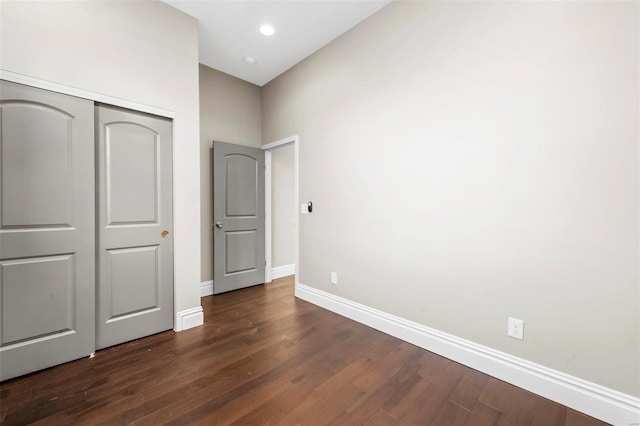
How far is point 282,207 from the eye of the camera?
4383 mm

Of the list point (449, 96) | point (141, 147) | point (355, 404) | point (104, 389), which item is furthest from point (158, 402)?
point (449, 96)

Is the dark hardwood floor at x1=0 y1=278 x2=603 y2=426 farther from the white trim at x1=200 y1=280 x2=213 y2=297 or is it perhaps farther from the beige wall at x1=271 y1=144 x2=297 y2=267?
the beige wall at x1=271 y1=144 x2=297 y2=267

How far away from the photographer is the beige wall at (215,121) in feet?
11.5

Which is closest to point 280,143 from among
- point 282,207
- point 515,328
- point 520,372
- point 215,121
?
point 215,121

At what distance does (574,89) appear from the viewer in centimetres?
155

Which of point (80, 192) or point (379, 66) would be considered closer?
point (80, 192)

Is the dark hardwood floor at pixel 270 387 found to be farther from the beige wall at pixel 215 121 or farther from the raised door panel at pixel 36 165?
the beige wall at pixel 215 121

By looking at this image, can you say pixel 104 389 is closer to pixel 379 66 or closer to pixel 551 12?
pixel 379 66

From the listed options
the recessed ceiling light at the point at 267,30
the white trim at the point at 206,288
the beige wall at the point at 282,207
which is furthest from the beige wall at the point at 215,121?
the recessed ceiling light at the point at 267,30

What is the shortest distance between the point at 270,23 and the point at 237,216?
2346 millimetres

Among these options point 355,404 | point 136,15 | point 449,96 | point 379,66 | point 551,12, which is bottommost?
point 355,404

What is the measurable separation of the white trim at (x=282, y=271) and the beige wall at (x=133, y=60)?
5.49 ft

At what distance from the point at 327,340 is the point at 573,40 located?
2723 millimetres

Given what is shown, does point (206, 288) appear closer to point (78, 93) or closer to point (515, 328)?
point (78, 93)
